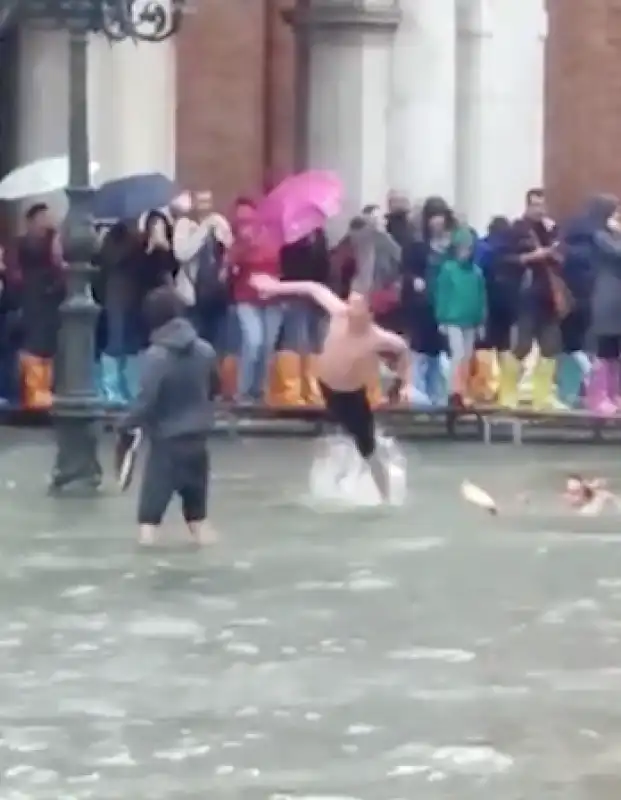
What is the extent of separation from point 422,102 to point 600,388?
563 cm

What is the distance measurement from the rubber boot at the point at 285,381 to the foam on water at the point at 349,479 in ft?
19.6

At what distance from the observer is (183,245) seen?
26.6m

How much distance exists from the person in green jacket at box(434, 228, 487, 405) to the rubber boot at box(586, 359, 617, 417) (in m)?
1.04

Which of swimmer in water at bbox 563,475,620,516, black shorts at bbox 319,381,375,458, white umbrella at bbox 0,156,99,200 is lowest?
swimmer in water at bbox 563,475,620,516

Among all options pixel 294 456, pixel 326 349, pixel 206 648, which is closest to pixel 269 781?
pixel 206 648

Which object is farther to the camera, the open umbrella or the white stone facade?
the white stone facade

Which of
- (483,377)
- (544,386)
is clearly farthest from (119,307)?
(544,386)

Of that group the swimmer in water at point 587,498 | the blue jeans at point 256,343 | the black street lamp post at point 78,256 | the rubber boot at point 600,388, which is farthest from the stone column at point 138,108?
the swimmer in water at point 587,498

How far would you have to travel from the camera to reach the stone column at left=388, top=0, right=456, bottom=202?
31.8m

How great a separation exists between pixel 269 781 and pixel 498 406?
55.5ft

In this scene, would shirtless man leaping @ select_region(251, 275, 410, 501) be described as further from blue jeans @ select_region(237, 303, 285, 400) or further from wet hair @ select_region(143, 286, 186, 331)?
blue jeans @ select_region(237, 303, 285, 400)

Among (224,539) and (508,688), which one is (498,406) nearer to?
(224,539)

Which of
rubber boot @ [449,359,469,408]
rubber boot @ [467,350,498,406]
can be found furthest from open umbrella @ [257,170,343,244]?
rubber boot @ [467,350,498,406]

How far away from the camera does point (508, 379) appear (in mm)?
27781
